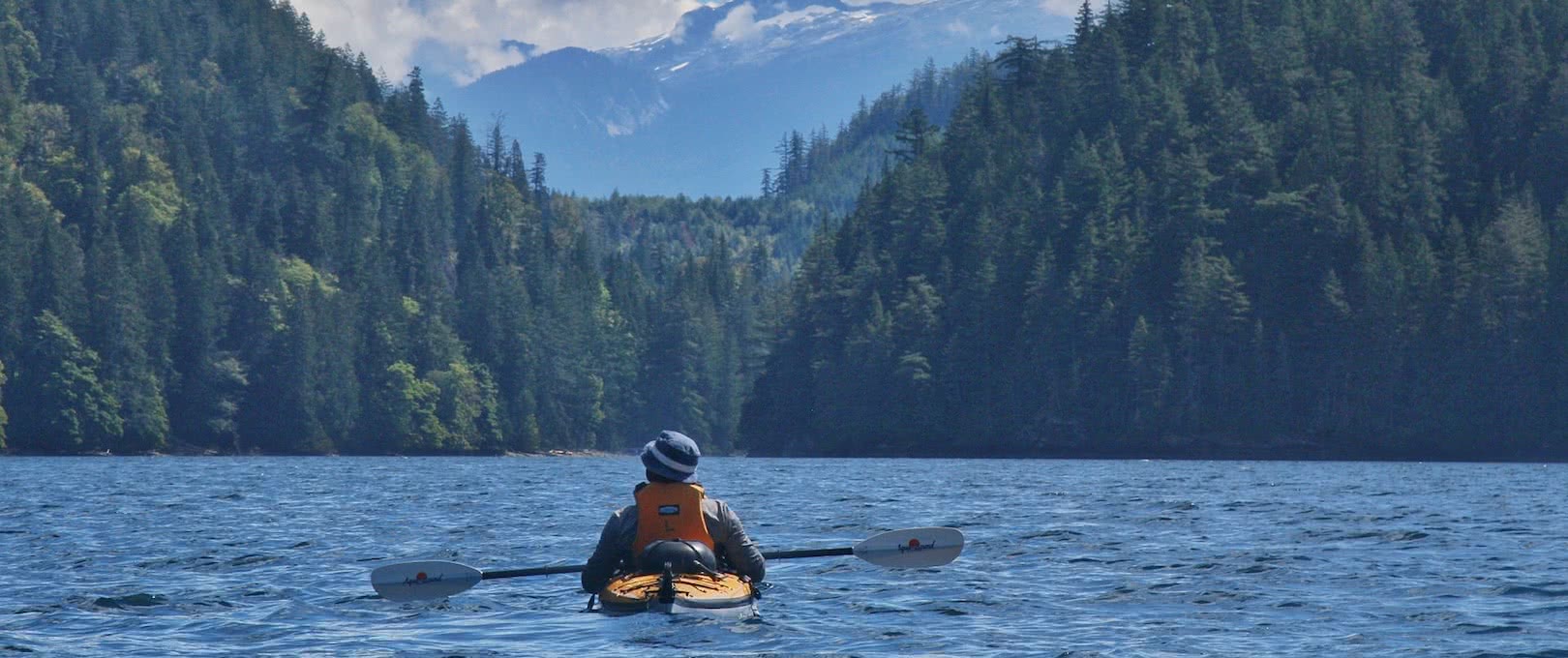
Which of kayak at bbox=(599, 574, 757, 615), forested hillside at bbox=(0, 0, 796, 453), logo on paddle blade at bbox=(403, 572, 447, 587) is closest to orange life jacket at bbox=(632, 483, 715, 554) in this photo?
kayak at bbox=(599, 574, 757, 615)

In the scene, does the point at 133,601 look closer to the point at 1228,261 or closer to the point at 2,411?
the point at 2,411

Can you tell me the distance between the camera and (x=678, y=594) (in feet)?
65.9

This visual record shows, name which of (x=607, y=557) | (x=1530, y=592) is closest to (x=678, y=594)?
(x=607, y=557)

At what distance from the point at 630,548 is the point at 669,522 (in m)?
0.65

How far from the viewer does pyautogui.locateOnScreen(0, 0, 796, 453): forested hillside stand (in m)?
126

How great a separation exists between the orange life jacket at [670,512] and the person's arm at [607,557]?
29 cm

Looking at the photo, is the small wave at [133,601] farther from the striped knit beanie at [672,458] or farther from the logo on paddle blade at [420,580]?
the striped knit beanie at [672,458]

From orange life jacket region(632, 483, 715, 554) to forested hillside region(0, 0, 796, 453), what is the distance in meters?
104

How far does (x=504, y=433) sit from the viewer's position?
153 m

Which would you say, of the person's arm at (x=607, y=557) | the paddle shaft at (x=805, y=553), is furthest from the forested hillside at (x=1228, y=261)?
the person's arm at (x=607, y=557)

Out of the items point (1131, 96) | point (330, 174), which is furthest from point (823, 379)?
point (330, 174)

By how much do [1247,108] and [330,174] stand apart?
9626 centimetres

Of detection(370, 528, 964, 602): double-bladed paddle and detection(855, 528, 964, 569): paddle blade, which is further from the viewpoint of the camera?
detection(855, 528, 964, 569): paddle blade

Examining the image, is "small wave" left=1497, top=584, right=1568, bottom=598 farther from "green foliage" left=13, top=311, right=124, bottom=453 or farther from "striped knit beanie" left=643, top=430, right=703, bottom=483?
"green foliage" left=13, top=311, right=124, bottom=453
